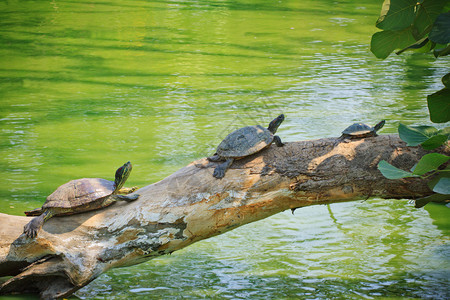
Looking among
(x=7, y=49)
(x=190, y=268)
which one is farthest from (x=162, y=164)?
(x=7, y=49)

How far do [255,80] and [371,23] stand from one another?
4510 millimetres

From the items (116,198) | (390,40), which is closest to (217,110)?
Result: (116,198)

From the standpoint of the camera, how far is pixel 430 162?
2326mm

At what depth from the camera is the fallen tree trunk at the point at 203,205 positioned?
9.05 ft

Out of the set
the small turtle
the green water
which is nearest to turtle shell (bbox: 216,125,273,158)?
the small turtle

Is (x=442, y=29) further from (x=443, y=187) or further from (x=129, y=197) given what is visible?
(x=129, y=197)

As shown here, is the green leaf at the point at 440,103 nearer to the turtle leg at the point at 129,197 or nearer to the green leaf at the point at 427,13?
the green leaf at the point at 427,13

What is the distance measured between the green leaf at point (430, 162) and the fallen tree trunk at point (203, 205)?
0.38m

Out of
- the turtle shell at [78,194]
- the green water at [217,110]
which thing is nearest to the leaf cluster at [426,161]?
the green water at [217,110]

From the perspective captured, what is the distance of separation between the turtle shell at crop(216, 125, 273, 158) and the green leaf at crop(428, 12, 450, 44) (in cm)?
99

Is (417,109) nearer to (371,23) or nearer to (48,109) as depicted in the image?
(48,109)

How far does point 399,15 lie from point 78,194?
5.97 feet

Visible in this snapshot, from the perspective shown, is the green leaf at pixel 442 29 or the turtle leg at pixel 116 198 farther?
the turtle leg at pixel 116 198

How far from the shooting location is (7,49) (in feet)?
30.4
